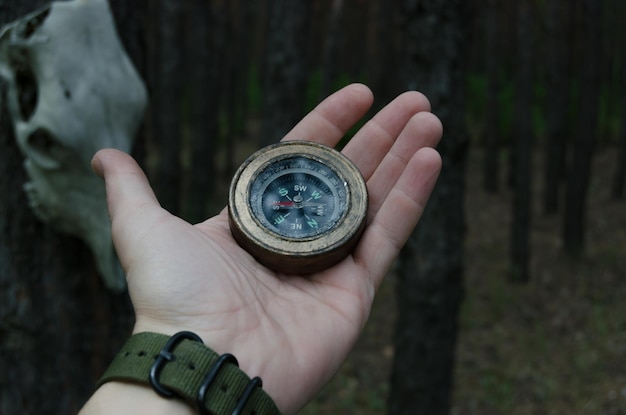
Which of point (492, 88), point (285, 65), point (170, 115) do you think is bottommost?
point (492, 88)

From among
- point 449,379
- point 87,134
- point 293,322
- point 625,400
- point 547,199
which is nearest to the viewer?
point 293,322

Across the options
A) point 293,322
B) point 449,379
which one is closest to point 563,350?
point 449,379

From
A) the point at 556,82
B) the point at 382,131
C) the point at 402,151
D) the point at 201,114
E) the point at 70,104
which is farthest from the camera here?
the point at 556,82

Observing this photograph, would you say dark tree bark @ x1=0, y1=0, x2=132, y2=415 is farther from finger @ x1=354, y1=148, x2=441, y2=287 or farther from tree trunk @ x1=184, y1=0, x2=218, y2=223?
tree trunk @ x1=184, y1=0, x2=218, y2=223

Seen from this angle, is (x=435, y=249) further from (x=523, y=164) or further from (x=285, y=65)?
(x=523, y=164)

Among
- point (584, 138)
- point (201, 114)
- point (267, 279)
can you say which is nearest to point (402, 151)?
point (267, 279)

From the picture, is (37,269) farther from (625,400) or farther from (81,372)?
(625,400)
